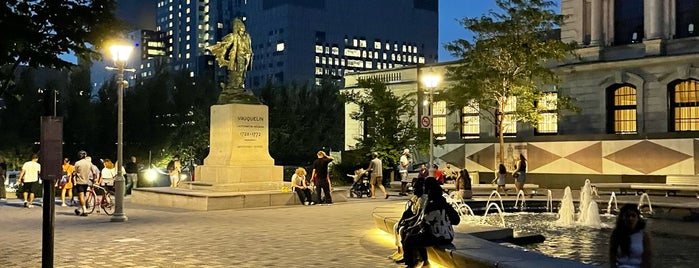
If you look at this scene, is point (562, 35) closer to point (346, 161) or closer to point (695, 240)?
point (346, 161)

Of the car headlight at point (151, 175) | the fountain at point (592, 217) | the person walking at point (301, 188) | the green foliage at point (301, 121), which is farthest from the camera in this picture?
the green foliage at point (301, 121)

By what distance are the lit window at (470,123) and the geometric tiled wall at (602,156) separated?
19.1 ft

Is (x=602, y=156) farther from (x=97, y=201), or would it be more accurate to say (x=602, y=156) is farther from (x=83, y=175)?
(x=83, y=175)

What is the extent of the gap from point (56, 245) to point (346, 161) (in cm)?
3109

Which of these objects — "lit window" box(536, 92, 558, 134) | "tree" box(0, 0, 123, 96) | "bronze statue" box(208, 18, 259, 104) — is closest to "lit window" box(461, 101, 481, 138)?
"lit window" box(536, 92, 558, 134)

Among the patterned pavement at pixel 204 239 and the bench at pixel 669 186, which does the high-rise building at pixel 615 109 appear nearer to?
the bench at pixel 669 186

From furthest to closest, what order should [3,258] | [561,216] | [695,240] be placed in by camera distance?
[561,216] < [695,240] < [3,258]

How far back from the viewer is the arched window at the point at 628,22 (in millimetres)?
41938

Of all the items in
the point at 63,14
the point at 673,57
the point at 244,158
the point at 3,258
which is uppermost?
the point at 673,57

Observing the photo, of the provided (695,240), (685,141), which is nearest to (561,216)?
(695,240)

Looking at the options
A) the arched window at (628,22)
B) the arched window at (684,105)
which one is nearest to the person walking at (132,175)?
the arched window at (684,105)

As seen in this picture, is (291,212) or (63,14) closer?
(63,14)

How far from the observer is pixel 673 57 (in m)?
38.8

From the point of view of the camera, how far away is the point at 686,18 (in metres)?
39.9
